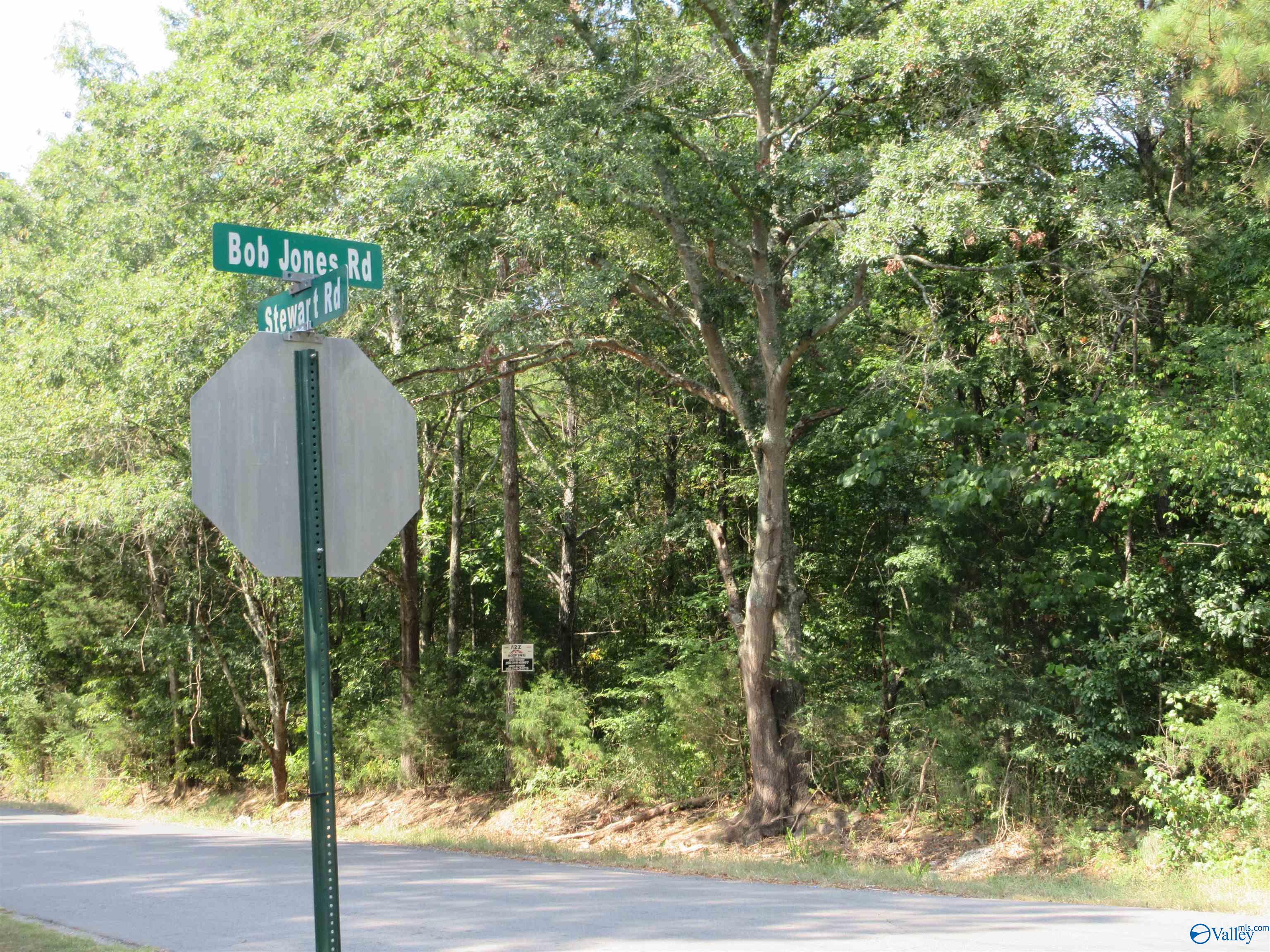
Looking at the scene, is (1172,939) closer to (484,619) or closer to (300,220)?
(300,220)

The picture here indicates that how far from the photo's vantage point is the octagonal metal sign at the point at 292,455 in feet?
12.0

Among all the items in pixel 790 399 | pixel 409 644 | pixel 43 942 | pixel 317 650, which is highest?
pixel 790 399

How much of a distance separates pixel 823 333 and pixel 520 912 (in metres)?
9.50

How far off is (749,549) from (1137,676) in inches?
299

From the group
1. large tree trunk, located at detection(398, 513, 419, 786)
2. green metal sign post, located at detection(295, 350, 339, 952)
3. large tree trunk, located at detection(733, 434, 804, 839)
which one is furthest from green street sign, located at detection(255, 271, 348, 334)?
large tree trunk, located at detection(398, 513, 419, 786)

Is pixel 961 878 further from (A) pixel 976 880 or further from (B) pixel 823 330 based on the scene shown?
(B) pixel 823 330

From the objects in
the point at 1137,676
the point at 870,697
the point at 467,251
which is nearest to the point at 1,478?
the point at 467,251

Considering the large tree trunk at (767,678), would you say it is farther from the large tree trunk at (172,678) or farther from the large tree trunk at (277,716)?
the large tree trunk at (172,678)

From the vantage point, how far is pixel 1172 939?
7.31m

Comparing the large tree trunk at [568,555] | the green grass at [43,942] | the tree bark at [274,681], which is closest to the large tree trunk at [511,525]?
the large tree trunk at [568,555]

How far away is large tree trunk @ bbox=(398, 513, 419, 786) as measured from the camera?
72.8ft

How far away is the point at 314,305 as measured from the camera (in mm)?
3900

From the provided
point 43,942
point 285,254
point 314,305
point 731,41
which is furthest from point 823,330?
point 314,305

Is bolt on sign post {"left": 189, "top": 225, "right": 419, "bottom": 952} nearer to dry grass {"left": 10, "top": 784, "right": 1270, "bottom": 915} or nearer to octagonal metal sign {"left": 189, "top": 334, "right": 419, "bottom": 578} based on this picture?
octagonal metal sign {"left": 189, "top": 334, "right": 419, "bottom": 578}
